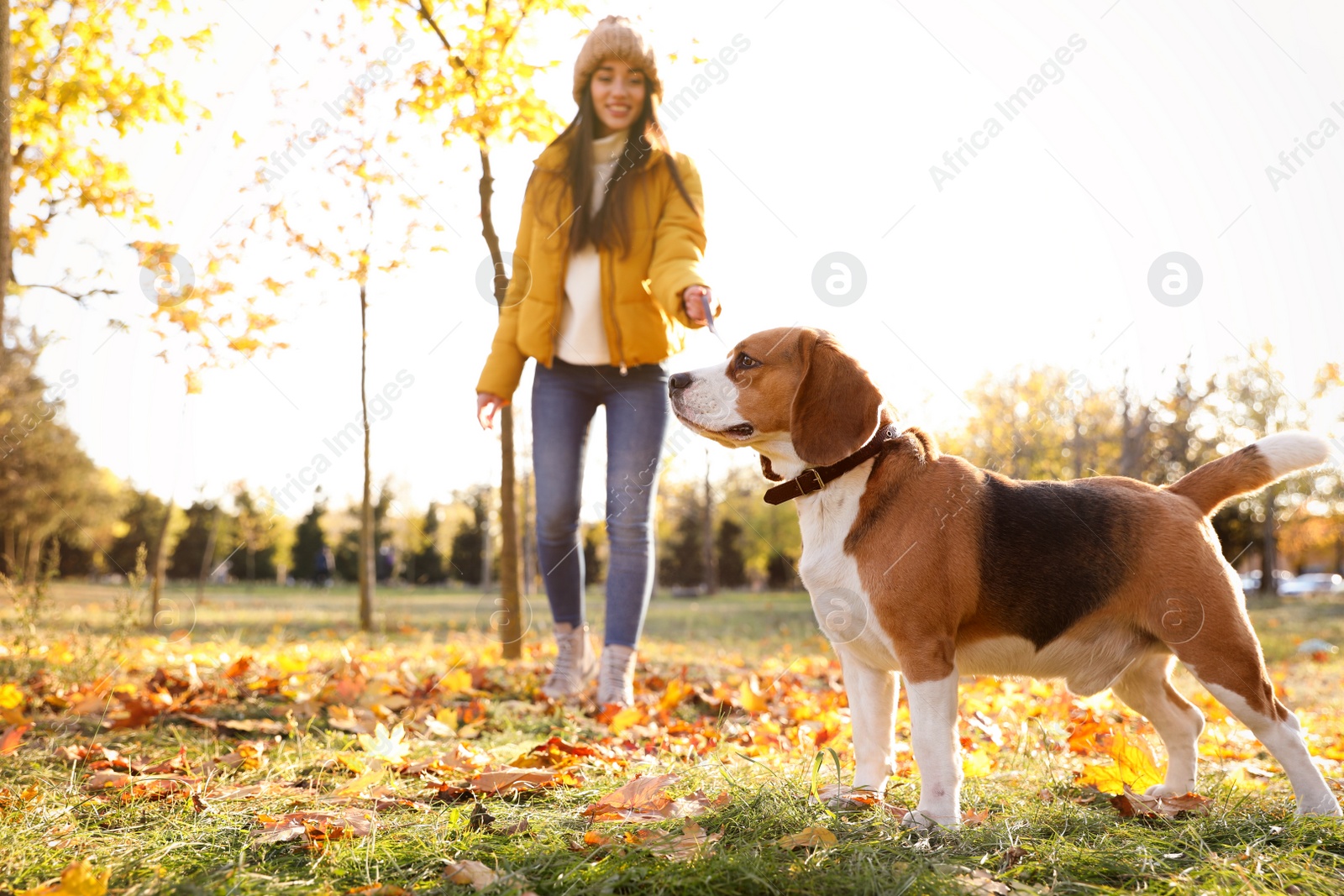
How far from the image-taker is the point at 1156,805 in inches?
103

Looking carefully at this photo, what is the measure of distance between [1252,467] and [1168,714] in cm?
94

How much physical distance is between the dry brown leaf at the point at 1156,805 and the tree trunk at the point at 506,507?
4685 millimetres

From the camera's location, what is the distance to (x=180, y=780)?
2.65 meters

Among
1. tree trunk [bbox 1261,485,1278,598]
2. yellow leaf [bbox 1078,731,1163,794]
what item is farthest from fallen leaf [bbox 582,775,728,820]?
tree trunk [bbox 1261,485,1278,598]

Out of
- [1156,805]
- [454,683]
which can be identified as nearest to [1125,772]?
[1156,805]

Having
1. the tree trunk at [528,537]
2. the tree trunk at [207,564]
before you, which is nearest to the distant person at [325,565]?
the tree trunk at [207,564]

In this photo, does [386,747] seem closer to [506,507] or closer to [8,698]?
[8,698]

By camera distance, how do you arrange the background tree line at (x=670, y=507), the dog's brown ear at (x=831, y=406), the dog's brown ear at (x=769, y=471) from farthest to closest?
the background tree line at (x=670, y=507), the dog's brown ear at (x=769, y=471), the dog's brown ear at (x=831, y=406)

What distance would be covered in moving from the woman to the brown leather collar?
1451mm

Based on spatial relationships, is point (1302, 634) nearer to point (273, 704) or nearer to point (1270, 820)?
point (1270, 820)

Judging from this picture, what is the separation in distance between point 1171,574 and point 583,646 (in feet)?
9.88

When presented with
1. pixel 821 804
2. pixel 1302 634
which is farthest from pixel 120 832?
pixel 1302 634

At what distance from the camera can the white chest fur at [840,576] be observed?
107 inches

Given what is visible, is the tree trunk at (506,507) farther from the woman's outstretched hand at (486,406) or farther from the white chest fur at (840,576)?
the white chest fur at (840,576)
